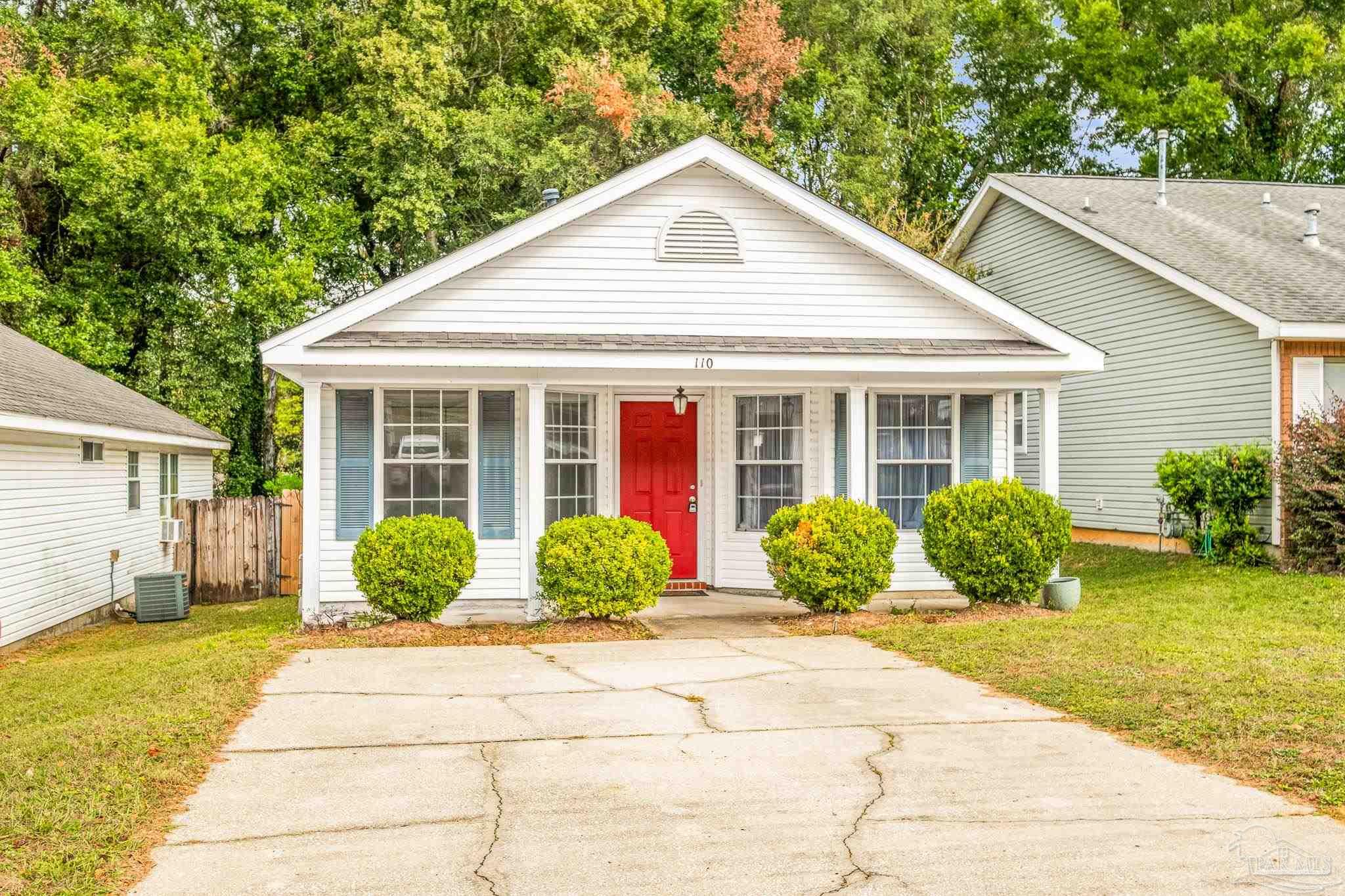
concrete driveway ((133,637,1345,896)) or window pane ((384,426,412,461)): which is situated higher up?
window pane ((384,426,412,461))

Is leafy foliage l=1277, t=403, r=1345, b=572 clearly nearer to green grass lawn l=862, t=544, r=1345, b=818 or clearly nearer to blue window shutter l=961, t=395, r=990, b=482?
green grass lawn l=862, t=544, r=1345, b=818

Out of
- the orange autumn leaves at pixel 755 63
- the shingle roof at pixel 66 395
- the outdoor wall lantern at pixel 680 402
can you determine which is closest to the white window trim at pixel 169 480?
the shingle roof at pixel 66 395

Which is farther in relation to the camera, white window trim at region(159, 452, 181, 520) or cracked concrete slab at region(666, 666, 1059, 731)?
white window trim at region(159, 452, 181, 520)

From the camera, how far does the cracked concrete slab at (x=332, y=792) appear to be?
495cm

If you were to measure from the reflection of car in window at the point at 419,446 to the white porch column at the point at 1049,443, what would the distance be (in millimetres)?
6342

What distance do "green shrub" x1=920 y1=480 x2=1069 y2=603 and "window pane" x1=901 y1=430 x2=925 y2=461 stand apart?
1.31 m

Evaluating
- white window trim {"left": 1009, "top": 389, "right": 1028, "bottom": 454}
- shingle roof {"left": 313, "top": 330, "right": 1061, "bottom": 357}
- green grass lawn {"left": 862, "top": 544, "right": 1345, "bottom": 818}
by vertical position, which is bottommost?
green grass lawn {"left": 862, "top": 544, "right": 1345, "bottom": 818}

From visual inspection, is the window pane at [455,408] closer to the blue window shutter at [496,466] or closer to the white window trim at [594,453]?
the blue window shutter at [496,466]

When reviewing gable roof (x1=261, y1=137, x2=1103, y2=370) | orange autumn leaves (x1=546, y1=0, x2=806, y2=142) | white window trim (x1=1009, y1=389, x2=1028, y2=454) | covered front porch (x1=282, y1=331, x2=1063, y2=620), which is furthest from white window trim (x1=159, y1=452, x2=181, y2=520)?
white window trim (x1=1009, y1=389, x2=1028, y2=454)

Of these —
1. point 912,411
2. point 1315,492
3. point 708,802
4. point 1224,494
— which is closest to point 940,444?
point 912,411

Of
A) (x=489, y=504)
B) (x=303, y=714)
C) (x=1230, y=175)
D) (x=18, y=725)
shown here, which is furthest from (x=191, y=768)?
(x=1230, y=175)

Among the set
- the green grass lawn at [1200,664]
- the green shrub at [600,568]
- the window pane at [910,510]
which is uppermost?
the window pane at [910,510]

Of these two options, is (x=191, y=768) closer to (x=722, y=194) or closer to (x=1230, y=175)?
(x=722, y=194)

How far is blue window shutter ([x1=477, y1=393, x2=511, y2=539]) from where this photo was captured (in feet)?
37.9
